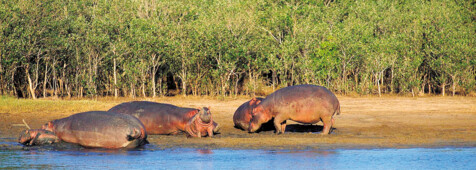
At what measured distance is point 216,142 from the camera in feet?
46.9

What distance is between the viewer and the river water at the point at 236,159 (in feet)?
37.4

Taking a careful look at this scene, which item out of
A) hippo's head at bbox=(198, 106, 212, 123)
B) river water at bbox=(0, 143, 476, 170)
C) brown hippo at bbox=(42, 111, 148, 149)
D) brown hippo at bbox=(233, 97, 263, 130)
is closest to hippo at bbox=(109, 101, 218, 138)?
hippo's head at bbox=(198, 106, 212, 123)

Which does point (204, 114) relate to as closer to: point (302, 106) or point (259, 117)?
point (259, 117)

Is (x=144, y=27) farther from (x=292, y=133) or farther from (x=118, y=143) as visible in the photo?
(x=118, y=143)

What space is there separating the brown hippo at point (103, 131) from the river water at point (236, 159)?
23 centimetres

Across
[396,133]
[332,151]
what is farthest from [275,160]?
[396,133]

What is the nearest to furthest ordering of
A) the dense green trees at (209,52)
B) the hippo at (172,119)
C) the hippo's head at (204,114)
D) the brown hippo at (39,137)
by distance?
the brown hippo at (39,137), the hippo's head at (204,114), the hippo at (172,119), the dense green trees at (209,52)

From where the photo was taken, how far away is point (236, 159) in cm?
1209

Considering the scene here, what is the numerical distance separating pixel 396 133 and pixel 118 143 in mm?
7301

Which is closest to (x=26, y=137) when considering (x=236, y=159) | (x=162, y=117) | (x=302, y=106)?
(x=162, y=117)

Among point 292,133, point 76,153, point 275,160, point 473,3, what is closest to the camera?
point 275,160

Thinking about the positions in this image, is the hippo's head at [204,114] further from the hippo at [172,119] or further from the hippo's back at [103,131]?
the hippo's back at [103,131]

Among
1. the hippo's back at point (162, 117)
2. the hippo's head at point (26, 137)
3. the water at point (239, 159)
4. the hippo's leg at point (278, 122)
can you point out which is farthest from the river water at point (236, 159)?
the hippo's leg at point (278, 122)

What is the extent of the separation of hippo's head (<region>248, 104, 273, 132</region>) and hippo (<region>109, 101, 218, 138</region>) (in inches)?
44.9
